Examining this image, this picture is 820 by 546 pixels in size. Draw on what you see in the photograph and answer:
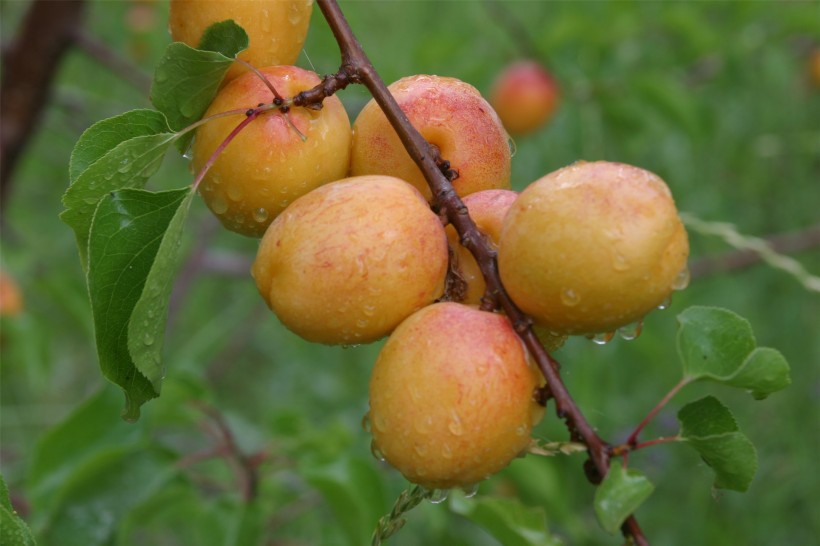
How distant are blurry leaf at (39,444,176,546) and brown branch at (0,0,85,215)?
0.65 metres

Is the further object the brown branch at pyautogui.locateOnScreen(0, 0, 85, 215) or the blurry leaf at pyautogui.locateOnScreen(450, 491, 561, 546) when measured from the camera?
the brown branch at pyautogui.locateOnScreen(0, 0, 85, 215)

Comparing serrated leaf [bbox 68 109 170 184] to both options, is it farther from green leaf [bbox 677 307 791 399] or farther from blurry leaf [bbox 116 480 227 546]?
blurry leaf [bbox 116 480 227 546]

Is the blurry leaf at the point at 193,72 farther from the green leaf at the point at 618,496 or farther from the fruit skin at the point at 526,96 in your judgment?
the fruit skin at the point at 526,96

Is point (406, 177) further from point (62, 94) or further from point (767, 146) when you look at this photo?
point (767, 146)

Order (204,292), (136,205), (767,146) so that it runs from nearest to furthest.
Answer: (136,205)
(767,146)
(204,292)

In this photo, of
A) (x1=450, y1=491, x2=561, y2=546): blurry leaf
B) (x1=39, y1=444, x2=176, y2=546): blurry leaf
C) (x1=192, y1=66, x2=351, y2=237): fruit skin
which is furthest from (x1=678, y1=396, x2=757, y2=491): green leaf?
(x1=39, y1=444, x2=176, y2=546): blurry leaf

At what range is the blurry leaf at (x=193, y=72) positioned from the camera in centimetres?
71

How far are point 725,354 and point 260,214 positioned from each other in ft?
1.24

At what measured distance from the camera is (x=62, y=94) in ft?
6.14

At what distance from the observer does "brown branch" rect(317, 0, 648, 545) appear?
65 cm

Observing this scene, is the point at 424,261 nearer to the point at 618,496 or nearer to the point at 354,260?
the point at 354,260

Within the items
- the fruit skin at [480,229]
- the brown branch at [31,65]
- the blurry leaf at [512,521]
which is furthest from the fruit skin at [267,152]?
the brown branch at [31,65]

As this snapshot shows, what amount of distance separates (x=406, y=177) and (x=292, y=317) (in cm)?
16

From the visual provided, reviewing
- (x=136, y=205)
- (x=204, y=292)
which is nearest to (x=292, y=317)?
(x=136, y=205)
